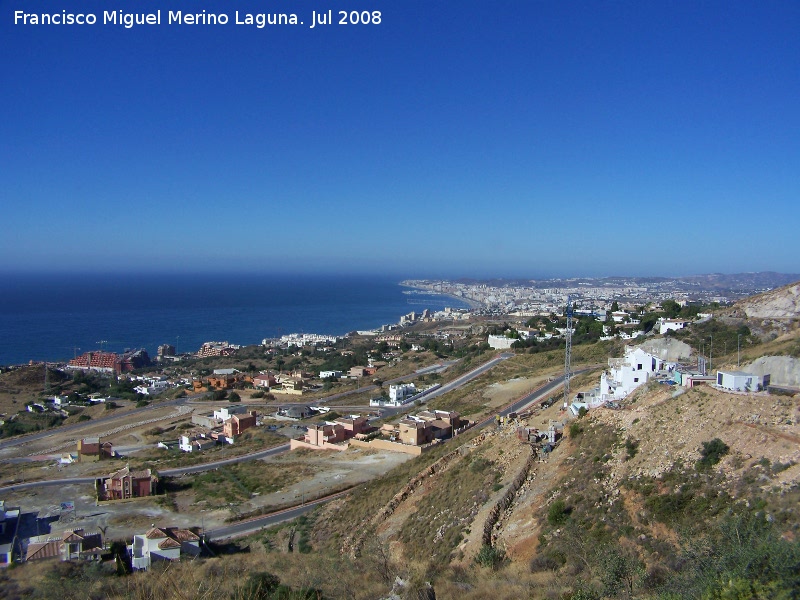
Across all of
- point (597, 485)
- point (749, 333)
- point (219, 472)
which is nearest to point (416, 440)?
point (219, 472)

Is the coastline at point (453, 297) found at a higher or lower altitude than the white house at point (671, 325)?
lower

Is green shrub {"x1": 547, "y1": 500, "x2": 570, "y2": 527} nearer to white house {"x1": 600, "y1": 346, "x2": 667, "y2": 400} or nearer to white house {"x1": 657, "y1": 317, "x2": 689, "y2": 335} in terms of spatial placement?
white house {"x1": 600, "y1": 346, "x2": 667, "y2": 400}

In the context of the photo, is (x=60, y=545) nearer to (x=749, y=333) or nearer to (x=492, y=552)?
(x=492, y=552)

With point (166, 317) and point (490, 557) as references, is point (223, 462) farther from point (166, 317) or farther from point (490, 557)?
point (166, 317)

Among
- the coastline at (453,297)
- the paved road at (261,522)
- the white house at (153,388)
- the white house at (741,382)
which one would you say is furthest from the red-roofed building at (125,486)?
the coastline at (453,297)

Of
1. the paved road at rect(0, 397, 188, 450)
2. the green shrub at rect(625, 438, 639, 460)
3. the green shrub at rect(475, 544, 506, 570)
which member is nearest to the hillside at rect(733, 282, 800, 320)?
the green shrub at rect(625, 438, 639, 460)

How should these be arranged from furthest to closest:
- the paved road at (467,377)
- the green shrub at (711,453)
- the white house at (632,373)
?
1. the paved road at (467,377)
2. the white house at (632,373)
3. the green shrub at (711,453)

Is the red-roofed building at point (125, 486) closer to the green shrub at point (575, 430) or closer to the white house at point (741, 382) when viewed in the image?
the green shrub at point (575, 430)
